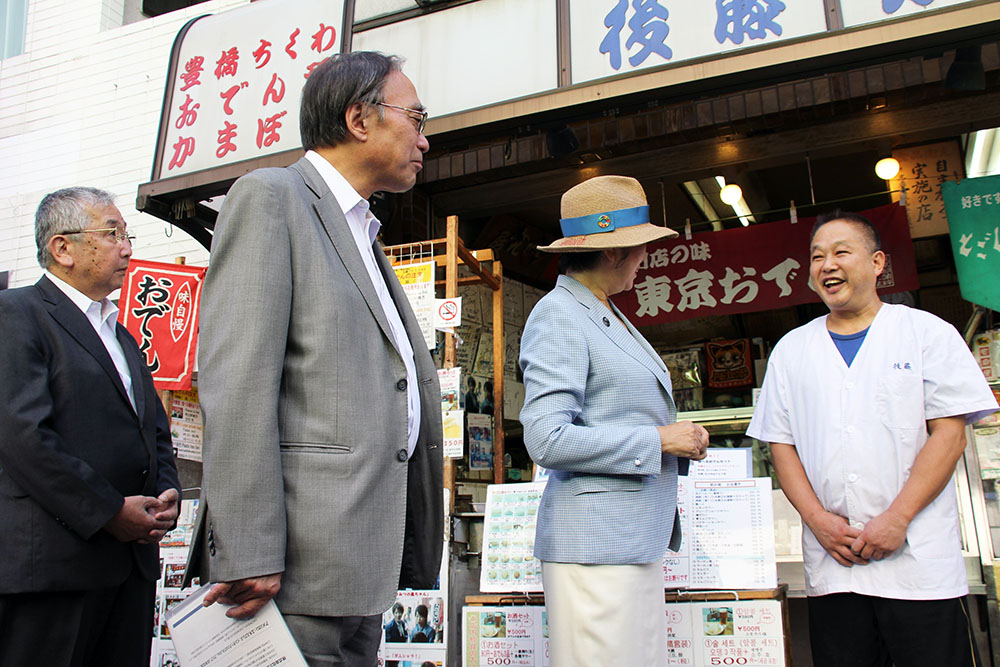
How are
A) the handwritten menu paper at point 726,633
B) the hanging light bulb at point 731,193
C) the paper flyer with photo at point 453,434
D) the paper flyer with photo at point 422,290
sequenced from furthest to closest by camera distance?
the hanging light bulb at point 731,193, the paper flyer with photo at point 422,290, the paper flyer with photo at point 453,434, the handwritten menu paper at point 726,633

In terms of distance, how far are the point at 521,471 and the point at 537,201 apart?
8.64 feet

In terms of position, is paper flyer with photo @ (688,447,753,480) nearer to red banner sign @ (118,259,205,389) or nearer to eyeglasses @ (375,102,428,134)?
eyeglasses @ (375,102,428,134)

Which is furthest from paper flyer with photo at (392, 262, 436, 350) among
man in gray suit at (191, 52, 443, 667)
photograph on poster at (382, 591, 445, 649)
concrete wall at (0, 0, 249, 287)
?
concrete wall at (0, 0, 249, 287)

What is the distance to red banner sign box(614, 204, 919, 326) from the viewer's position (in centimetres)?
614

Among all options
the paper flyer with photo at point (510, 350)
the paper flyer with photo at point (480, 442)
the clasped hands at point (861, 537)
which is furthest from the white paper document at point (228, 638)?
the paper flyer with photo at point (510, 350)

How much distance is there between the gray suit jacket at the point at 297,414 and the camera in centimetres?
149

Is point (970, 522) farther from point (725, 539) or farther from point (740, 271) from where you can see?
point (740, 271)

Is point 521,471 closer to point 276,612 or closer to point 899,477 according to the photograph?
point 899,477

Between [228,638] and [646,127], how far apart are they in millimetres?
4739

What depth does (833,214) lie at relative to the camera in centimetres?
287

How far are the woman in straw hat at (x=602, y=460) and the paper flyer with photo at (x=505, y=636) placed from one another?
1.28 meters

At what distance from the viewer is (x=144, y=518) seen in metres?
2.47

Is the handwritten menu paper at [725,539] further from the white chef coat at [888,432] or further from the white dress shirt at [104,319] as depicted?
the white dress shirt at [104,319]

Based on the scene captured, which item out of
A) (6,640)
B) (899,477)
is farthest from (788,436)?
(6,640)
